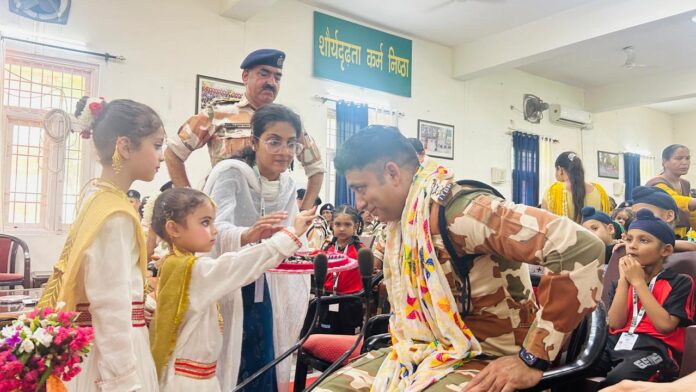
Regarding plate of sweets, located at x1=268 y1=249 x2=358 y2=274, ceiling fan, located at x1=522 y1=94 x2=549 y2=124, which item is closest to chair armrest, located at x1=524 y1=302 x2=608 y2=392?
plate of sweets, located at x1=268 y1=249 x2=358 y2=274

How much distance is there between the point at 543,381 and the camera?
110cm

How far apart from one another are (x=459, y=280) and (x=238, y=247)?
2.72ft

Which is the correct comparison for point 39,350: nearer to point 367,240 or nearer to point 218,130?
point 218,130

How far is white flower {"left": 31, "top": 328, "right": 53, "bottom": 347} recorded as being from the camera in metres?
1.24

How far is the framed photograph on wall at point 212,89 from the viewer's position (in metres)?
5.64

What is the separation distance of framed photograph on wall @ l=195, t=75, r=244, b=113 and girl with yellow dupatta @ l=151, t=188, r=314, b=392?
167 inches

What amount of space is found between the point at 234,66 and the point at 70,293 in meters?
4.80

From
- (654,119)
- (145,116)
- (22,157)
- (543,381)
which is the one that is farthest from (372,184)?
(654,119)

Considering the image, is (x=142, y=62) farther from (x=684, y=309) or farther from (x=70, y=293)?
(x=684, y=309)

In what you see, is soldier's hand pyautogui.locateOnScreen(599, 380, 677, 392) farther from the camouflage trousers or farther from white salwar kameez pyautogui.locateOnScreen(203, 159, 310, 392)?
white salwar kameez pyautogui.locateOnScreen(203, 159, 310, 392)

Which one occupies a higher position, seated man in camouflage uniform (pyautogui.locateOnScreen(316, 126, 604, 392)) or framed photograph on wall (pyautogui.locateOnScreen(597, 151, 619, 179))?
framed photograph on wall (pyautogui.locateOnScreen(597, 151, 619, 179))

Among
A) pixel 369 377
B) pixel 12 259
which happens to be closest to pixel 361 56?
pixel 12 259

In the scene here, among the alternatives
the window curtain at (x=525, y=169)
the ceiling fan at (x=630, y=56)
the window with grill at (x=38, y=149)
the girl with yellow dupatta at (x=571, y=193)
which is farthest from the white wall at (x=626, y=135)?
the window with grill at (x=38, y=149)

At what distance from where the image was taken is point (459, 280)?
123 centimetres
